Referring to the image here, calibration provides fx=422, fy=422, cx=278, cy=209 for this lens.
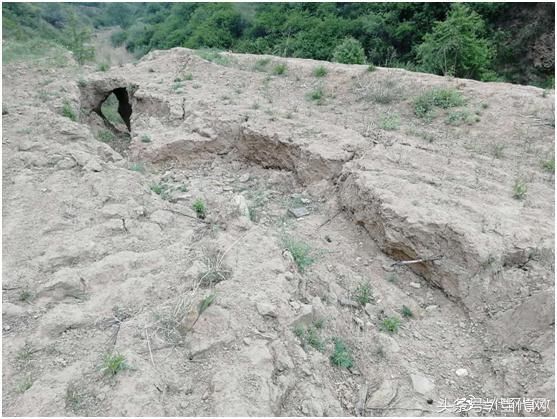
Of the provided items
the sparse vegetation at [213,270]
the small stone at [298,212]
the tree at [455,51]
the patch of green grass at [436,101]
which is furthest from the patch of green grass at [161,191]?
the tree at [455,51]

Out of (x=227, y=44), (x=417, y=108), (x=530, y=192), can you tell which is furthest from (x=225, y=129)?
(x=227, y=44)

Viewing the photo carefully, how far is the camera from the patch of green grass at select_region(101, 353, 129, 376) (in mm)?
2287

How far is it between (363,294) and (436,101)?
348cm

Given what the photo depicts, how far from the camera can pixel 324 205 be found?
4.50 m

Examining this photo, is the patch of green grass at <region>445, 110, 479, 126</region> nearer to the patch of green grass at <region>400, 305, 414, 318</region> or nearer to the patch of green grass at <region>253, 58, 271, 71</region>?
the patch of green grass at <region>400, 305, 414, 318</region>

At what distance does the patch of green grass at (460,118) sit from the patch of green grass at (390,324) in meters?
3.09

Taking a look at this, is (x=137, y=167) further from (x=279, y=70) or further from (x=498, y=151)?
(x=498, y=151)

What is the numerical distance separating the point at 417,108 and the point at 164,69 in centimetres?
463

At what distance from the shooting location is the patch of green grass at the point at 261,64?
24.3 feet

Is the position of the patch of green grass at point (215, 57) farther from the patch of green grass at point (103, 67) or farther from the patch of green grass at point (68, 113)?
the patch of green grass at point (68, 113)

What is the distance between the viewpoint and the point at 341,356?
2.77 metres

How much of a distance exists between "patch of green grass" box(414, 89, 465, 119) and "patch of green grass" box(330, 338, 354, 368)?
3.70 m

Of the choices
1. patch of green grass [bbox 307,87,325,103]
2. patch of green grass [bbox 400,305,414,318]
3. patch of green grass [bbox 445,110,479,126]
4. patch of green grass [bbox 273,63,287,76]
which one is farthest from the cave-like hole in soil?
patch of green grass [bbox 400,305,414,318]

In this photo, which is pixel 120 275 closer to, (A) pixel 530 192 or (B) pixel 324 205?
(B) pixel 324 205
